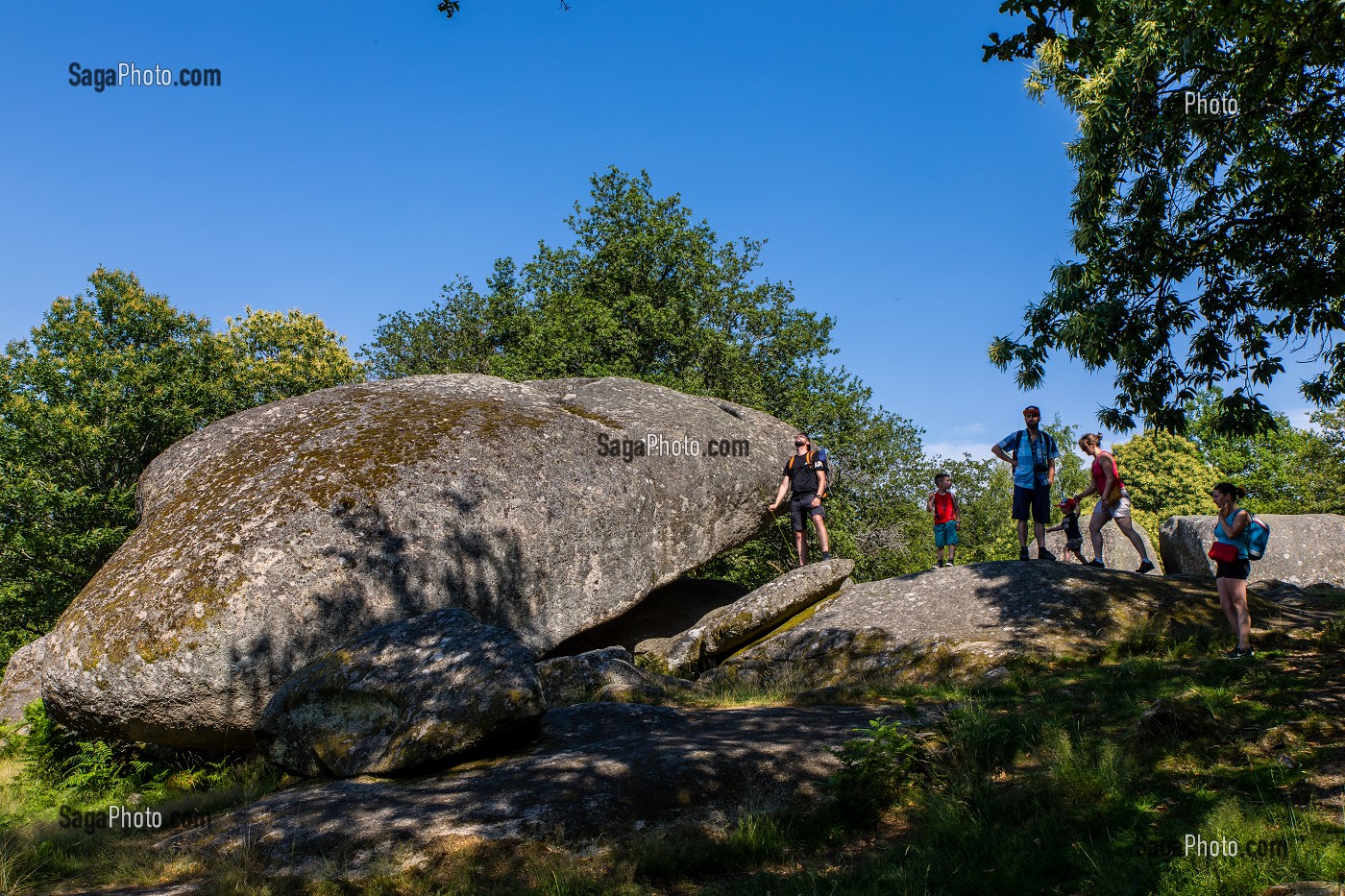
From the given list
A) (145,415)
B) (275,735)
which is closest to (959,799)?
(275,735)

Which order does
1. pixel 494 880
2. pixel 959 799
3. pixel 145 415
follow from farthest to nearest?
1. pixel 145 415
2. pixel 959 799
3. pixel 494 880

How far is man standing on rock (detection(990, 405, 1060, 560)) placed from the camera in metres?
13.8

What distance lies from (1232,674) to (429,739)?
25.9ft

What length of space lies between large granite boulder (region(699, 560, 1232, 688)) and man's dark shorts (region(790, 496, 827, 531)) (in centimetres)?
229

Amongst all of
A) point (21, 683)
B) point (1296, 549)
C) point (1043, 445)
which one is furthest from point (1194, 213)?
point (21, 683)

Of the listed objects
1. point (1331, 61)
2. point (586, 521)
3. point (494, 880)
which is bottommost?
point (494, 880)

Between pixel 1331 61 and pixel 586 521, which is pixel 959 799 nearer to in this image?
pixel 586 521

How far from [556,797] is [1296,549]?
23.8m

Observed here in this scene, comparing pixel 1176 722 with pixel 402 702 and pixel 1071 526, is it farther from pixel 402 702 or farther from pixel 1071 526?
pixel 1071 526

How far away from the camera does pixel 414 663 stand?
27.8ft

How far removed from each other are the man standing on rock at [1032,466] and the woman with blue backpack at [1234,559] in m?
3.89

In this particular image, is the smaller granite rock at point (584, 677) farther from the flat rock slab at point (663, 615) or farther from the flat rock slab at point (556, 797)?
the flat rock slab at point (663, 615)

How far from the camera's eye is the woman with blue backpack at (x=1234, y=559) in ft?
31.0

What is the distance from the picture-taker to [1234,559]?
9.59 meters
